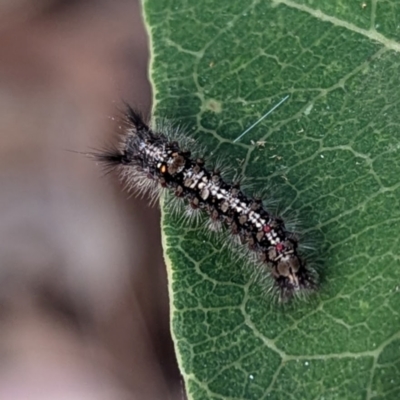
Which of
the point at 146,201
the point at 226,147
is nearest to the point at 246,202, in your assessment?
the point at 226,147

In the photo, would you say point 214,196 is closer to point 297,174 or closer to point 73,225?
point 297,174

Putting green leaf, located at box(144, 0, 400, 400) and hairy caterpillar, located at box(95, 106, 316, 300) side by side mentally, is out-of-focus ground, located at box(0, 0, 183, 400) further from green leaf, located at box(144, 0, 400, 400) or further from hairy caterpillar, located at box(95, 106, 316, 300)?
green leaf, located at box(144, 0, 400, 400)

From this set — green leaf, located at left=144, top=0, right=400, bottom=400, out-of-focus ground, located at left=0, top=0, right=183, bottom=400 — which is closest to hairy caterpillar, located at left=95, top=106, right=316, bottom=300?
green leaf, located at left=144, top=0, right=400, bottom=400

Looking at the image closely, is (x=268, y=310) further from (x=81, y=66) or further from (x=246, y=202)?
(x=81, y=66)

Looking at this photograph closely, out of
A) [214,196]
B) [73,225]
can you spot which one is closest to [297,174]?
[214,196]

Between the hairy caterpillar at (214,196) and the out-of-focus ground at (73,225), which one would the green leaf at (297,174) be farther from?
the out-of-focus ground at (73,225)

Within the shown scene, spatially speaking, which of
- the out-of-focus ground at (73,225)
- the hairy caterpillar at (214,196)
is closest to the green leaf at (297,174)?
the hairy caterpillar at (214,196)
